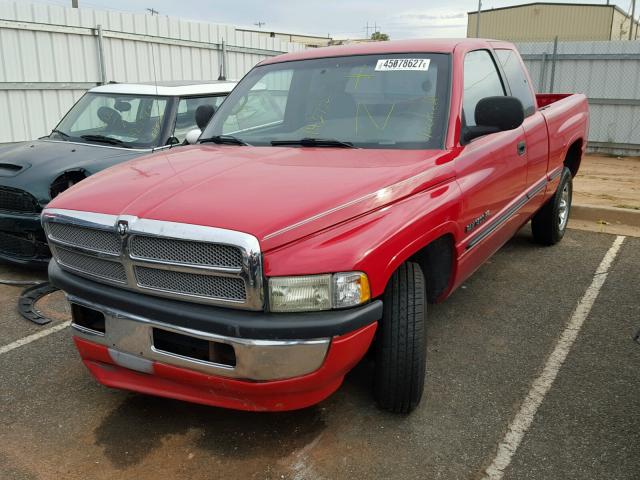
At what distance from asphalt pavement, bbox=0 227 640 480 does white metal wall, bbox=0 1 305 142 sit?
6.03 m

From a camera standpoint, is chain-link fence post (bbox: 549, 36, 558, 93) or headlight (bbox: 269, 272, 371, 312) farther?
chain-link fence post (bbox: 549, 36, 558, 93)

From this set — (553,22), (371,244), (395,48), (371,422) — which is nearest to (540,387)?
(371,422)

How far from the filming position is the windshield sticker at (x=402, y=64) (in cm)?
369

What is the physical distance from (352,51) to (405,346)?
84.6 inches

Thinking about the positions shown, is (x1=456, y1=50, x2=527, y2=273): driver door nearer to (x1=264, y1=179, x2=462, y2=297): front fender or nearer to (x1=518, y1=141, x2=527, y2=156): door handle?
(x1=518, y1=141, x2=527, y2=156): door handle

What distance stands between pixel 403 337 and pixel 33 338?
2.74m

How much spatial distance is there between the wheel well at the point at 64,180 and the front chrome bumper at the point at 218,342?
8.83 feet

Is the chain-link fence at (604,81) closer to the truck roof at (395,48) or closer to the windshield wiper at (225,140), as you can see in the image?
the truck roof at (395,48)

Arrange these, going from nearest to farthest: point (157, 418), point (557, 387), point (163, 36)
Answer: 1. point (157, 418)
2. point (557, 387)
3. point (163, 36)

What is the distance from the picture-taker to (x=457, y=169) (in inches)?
130

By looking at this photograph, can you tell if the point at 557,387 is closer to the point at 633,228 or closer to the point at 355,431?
the point at 355,431

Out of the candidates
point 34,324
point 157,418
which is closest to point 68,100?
point 34,324

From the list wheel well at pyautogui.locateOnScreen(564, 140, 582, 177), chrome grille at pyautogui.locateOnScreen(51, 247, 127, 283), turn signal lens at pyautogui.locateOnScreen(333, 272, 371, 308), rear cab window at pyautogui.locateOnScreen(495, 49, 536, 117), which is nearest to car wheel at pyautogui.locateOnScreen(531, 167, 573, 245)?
wheel well at pyautogui.locateOnScreen(564, 140, 582, 177)

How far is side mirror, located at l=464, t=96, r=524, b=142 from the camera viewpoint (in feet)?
11.0
